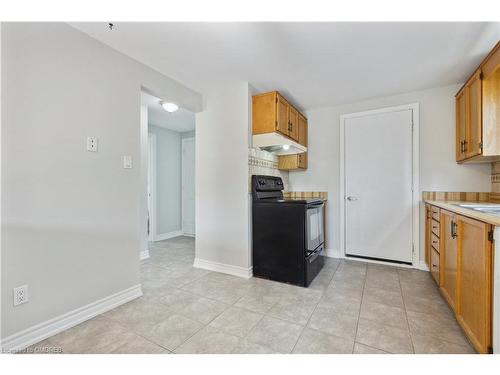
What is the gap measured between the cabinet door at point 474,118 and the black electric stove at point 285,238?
5.12 ft

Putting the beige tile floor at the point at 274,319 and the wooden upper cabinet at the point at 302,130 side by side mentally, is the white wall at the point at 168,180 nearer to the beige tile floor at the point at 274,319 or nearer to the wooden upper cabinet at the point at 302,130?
the beige tile floor at the point at 274,319

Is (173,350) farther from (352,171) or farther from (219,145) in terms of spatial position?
(352,171)

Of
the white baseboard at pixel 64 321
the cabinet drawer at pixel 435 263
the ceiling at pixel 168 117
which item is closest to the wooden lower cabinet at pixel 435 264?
the cabinet drawer at pixel 435 263

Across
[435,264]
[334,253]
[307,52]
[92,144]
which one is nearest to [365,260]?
[334,253]

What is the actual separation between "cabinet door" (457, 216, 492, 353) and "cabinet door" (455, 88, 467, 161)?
142 centimetres

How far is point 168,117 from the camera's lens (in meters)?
4.08

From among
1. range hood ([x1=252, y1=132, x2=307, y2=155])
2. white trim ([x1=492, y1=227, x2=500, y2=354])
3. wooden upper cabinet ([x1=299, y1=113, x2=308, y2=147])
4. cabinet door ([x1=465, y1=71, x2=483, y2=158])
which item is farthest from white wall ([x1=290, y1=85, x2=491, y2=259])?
white trim ([x1=492, y1=227, x2=500, y2=354])

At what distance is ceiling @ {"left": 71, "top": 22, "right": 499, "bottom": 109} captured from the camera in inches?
67.6

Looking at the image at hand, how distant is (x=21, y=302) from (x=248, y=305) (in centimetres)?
158

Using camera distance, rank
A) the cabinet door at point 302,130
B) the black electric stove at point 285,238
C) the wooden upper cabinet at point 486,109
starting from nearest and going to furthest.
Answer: the wooden upper cabinet at point 486,109 < the black electric stove at point 285,238 < the cabinet door at point 302,130

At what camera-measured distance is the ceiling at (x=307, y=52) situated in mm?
1718

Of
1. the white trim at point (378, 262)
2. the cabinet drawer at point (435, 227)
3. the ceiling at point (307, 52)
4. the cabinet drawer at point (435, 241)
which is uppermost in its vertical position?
the ceiling at point (307, 52)

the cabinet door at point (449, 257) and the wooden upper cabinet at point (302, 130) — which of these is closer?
the cabinet door at point (449, 257)

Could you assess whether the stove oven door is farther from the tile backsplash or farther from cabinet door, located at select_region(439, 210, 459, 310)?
cabinet door, located at select_region(439, 210, 459, 310)
